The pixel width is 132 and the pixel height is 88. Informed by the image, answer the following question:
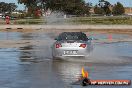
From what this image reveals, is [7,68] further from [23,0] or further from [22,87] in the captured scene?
[23,0]

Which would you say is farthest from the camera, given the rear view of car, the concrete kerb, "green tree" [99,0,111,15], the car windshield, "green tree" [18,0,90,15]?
"green tree" [99,0,111,15]

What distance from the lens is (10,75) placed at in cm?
1625

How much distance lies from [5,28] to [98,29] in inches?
460

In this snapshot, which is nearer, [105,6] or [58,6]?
[58,6]

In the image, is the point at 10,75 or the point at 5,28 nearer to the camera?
the point at 10,75

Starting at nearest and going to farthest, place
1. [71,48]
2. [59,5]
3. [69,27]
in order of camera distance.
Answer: [71,48], [69,27], [59,5]

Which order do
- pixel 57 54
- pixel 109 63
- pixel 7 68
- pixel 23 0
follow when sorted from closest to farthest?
pixel 7 68 → pixel 109 63 → pixel 57 54 → pixel 23 0

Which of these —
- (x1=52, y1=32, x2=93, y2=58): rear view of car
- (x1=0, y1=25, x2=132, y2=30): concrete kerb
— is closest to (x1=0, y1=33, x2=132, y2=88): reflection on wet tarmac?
Answer: (x1=52, y1=32, x2=93, y2=58): rear view of car

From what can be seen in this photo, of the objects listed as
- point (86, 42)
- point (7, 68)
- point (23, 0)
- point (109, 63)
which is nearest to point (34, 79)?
point (7, 68)

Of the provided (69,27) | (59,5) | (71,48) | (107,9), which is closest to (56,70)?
(71,48)

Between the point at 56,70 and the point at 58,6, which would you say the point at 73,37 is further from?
the point at 58,6

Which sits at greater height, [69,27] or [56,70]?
[56,70]

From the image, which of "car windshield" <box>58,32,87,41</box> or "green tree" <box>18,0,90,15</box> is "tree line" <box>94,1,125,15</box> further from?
"car windshield" <box>58,32,87,41</box>

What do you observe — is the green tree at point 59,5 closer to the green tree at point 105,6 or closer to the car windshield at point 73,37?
the green tree at point 105,6
